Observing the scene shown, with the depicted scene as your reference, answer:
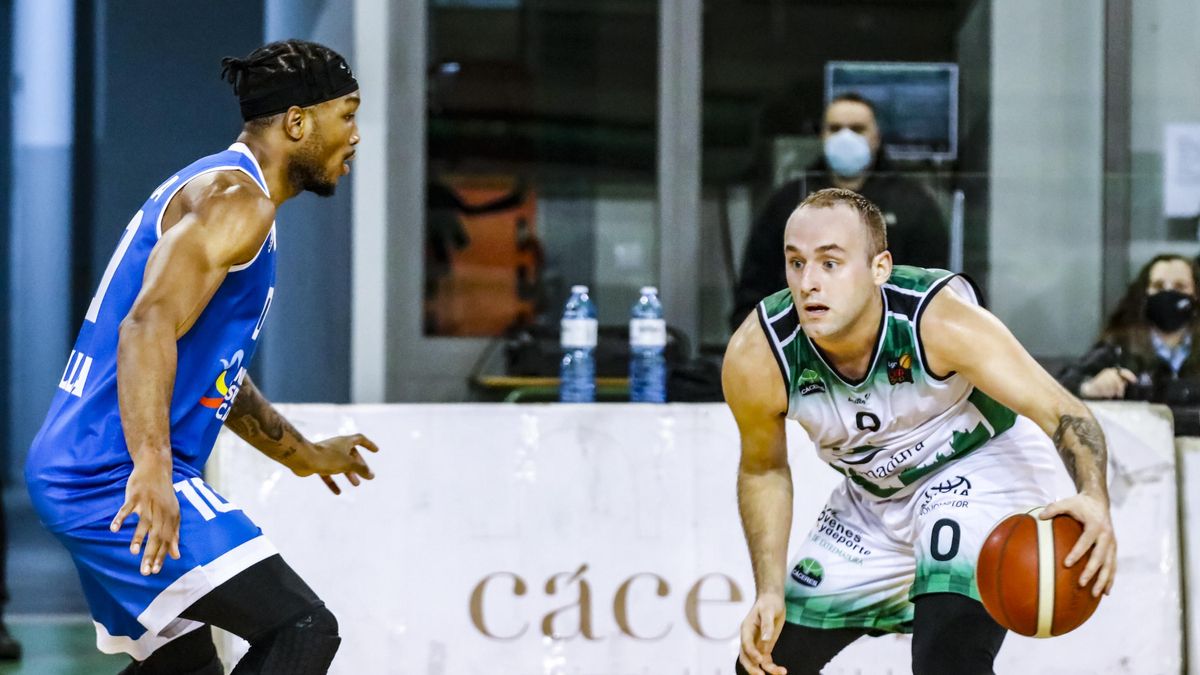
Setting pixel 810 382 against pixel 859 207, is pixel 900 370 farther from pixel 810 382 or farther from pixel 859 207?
pixel 859 207

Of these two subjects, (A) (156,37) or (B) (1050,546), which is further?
(A) (156,37)

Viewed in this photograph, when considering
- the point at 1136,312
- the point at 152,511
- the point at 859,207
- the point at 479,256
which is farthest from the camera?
the point at 479,256

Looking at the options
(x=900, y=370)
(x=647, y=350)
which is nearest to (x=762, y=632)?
(x=900, y=370)

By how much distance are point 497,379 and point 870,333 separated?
3.47 meters

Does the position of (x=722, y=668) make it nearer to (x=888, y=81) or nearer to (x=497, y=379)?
(x=497, y=379)

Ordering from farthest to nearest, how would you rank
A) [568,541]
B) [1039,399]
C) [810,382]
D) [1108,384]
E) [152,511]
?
[1108,384] < [568,541] < [810,382] < [1039,399] < [152,511]

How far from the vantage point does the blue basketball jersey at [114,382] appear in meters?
3.51

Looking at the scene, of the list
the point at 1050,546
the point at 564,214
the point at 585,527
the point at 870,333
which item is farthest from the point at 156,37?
the point at 1050,546

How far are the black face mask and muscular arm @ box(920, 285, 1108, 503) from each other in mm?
3476

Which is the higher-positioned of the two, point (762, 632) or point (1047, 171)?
point (1047, 171)

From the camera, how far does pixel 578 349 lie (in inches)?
286

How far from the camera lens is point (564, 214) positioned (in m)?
7.56

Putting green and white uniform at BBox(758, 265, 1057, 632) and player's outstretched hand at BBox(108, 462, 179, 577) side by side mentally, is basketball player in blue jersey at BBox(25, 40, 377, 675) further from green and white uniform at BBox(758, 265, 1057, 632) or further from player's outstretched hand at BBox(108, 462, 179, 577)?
green and white uniform at BBox(758, 265, 1057, 632)

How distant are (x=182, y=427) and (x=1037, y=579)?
1961mm
